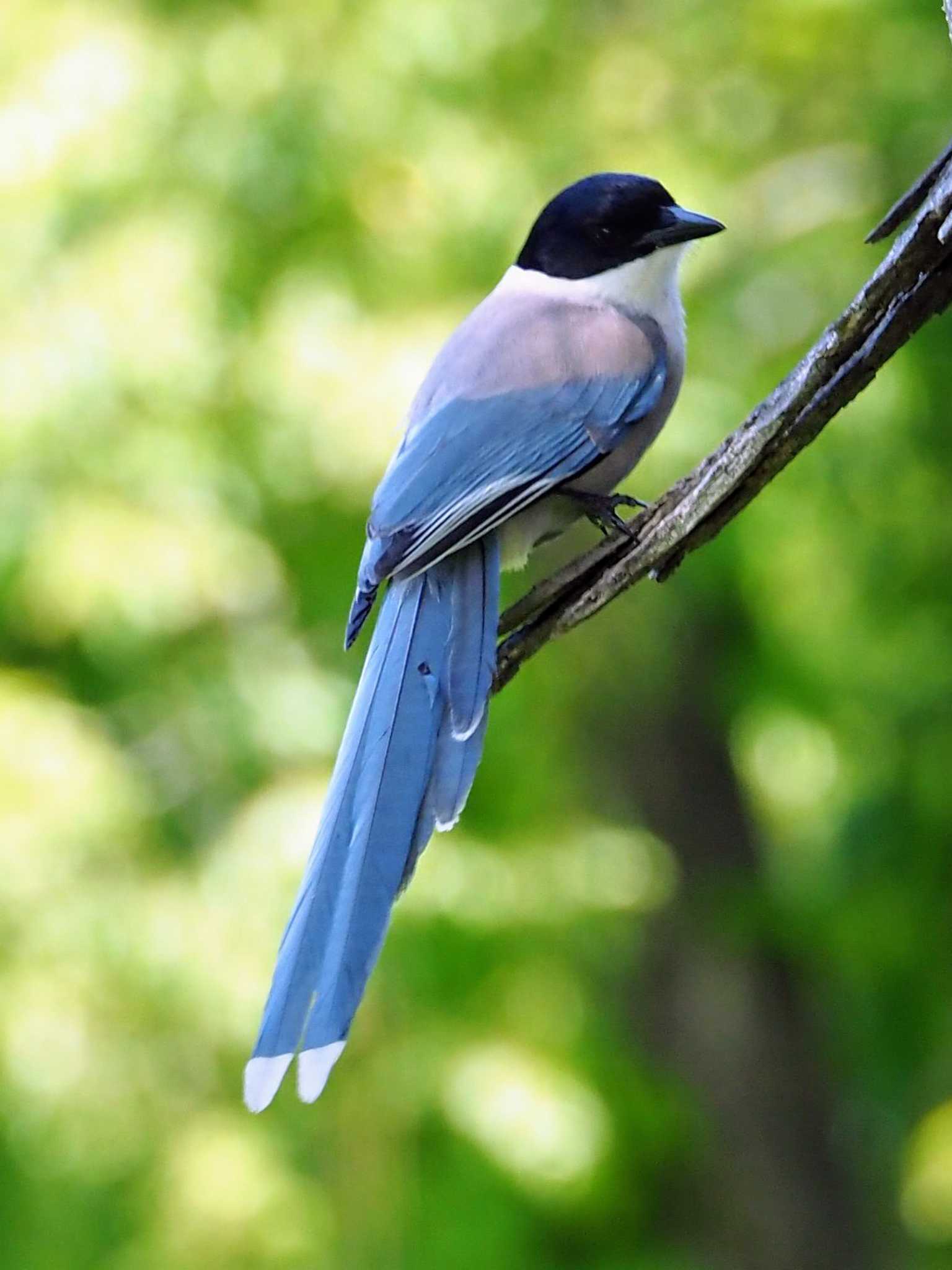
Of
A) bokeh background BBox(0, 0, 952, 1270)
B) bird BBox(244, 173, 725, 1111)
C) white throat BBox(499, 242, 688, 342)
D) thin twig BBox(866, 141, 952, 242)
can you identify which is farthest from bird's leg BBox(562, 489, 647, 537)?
bokeh background BBox(0, 0, 952, 1270)

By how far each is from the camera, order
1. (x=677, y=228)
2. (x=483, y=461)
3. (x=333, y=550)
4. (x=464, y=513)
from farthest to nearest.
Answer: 1. (x=333, y=550)
2. (x=677, y=228)
3. (x=483, y=461)
4. (x=464, y=513)

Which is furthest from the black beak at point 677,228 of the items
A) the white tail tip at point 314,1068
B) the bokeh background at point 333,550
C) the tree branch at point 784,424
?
the white tail tip at point 314,1068

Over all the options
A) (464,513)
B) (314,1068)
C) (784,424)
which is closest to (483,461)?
(464,513)

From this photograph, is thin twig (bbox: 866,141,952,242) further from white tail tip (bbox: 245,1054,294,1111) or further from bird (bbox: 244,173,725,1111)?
white tail tip (bbox: 245,1054,294,1111)

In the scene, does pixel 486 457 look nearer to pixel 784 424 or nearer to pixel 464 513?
pixel 464 513

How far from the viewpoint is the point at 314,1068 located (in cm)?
193

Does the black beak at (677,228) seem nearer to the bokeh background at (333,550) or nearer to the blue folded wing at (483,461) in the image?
the blue folded wing at (483,461)

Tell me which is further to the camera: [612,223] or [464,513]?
[612,223]

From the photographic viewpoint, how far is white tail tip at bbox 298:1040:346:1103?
1.88m

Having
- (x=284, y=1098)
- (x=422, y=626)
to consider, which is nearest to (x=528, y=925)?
(x=284, y=1098)

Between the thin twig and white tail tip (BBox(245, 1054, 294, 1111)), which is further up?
the thin twig

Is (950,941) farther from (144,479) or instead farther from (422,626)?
(422,626)

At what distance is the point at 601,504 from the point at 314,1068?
4.07 feet

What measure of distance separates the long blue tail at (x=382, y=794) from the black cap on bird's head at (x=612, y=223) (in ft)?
2.79
